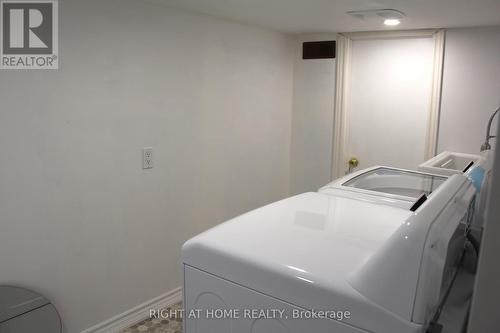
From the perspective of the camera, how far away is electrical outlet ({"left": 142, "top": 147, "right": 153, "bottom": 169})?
2.42 metres

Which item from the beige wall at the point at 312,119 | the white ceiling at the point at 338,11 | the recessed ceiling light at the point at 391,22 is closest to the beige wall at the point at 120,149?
the white ceiling at the point at 338,11

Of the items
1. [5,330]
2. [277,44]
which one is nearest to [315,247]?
[5,330]

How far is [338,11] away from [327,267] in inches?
75.5

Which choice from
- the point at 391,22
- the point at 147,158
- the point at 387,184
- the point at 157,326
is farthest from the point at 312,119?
the point at 157,326

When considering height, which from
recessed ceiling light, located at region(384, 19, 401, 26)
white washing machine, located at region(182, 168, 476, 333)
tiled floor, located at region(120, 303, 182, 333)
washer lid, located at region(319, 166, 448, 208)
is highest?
recessed ceiling light, located at region(384, 19, 401, 26)

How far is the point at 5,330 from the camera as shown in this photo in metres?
1.86

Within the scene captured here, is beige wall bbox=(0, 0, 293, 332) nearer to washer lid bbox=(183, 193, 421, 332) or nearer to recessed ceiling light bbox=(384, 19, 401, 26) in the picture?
recessed ceiling light bbox=(384, 19, 401, 26)

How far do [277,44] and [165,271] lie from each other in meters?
2.06

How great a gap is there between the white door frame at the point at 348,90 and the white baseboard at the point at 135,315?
5.67 ft

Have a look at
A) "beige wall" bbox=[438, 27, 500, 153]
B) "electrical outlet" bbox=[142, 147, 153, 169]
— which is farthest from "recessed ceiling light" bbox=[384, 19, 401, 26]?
"electrical outlet" bbox=[142, 147, 153, 169]

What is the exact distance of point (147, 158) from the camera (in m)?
2.44

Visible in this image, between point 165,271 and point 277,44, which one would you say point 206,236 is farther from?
point 277,44

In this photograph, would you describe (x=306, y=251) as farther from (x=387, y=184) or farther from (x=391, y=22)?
(x=391, y=22)

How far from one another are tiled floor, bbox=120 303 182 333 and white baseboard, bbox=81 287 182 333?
0.12 ft
